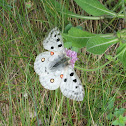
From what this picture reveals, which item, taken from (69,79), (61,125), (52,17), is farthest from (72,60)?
(61,125)

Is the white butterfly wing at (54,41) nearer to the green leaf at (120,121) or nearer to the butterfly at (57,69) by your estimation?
the butterfly at (57,69)

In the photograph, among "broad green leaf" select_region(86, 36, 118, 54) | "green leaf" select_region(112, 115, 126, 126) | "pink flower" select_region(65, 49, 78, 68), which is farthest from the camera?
"green leaf" select_region(112, 115, 126, 126)

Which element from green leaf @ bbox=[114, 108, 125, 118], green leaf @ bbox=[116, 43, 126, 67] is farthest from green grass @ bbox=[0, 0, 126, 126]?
green leaf @ bbox=[116, 43, 126, 67]

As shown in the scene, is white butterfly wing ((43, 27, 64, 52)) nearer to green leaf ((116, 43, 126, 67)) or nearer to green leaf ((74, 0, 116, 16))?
green leaf ((74, 0, 116, 16))

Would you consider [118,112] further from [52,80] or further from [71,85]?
[52,80]

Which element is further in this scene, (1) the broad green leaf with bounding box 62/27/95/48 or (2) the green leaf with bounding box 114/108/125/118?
(2) the green leaf with bounding box 114/108/125/118

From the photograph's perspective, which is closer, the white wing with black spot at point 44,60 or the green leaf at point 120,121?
the white wing with black spot at point 44,60

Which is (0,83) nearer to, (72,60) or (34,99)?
(34,99)

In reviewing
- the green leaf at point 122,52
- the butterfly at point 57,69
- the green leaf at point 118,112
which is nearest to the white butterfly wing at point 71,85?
the butterfly at point 57,69
